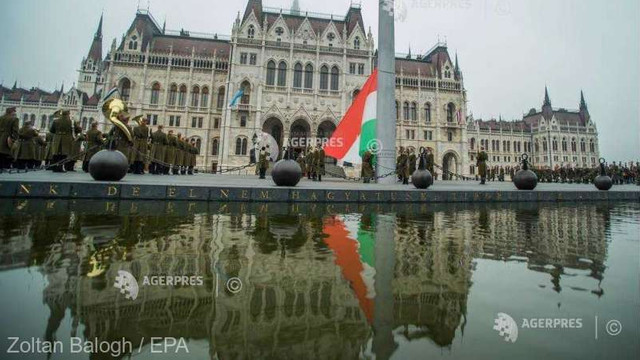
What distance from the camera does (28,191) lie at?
5445 mm

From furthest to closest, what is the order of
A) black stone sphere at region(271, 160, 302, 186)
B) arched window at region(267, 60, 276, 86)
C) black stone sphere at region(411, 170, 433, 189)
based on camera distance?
arched window at region(267, 60, 276, 86) → black stone sphere at region(411, 170, 433, 189) → black stone sphere at region(271, 160, 302, 186)

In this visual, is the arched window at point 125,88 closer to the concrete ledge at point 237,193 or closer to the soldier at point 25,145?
the soldier at point 25,145

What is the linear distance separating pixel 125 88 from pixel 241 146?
1753cm

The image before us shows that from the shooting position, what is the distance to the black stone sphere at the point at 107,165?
6219 mm

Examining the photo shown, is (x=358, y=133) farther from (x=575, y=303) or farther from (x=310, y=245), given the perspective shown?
(x=575, y=303)

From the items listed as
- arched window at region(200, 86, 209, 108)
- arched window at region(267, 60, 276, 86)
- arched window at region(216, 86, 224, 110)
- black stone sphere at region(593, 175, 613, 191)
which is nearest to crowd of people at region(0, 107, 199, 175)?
black stone sphere at region(593, 175, 613, 191)

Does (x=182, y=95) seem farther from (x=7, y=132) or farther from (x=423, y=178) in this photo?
(x=423, y=178)

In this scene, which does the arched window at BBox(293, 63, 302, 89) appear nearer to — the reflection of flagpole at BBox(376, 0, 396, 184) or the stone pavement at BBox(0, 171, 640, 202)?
the reflection of flagpole at BBox(376, 0, 396, 184)

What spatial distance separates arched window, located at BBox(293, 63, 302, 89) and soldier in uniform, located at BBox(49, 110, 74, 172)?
1071 inches

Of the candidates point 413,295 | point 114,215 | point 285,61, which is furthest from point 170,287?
point 285,61

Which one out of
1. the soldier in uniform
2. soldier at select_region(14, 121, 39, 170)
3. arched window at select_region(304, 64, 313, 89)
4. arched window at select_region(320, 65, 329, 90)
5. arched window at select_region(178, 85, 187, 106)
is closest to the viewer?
the soldier in uniform

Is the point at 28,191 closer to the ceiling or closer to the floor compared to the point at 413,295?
closer to the ceiling

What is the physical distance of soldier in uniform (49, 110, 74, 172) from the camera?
10445 millimetres

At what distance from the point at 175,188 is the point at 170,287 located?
5.09 m
